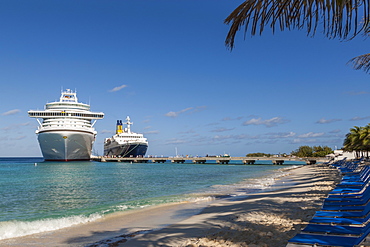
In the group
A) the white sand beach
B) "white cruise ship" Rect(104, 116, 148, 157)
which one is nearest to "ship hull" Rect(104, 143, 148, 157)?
"white cruise ship" Rect(104, 116, 148, 157)

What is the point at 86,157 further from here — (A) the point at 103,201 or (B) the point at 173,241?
(B) the point at 173,241

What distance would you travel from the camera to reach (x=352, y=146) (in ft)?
113

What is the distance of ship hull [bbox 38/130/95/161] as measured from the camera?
56.1 meters

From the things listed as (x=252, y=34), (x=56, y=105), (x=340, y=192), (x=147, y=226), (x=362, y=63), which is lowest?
(x=147, y=226)

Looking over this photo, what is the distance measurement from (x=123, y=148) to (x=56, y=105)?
23.2 metres

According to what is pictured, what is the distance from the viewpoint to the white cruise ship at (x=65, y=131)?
5628 centimetres

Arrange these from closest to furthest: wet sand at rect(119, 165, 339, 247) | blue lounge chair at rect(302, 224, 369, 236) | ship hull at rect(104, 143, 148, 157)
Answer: blue lounge chair at rect(302, 224, 369, 236) < wet sand at rect(119, 165, 339, 247) < ship hull at rect(104, 143, 148, 157)

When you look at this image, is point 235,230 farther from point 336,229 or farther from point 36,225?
point 36,225

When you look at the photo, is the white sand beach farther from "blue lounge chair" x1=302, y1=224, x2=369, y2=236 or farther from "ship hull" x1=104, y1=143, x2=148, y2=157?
"ship hull" x1=104, y1=143, x2=148, y2=157

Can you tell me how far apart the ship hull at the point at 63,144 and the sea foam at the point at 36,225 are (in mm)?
49527

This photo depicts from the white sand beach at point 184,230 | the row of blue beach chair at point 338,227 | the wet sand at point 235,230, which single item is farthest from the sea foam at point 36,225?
the row of blue beach chair at point 338,227

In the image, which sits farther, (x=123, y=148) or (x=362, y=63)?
(x=123, y=148)

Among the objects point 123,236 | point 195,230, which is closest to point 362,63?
point 195,230

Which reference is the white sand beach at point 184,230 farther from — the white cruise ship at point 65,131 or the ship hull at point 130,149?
the ship hull at point 130,149
